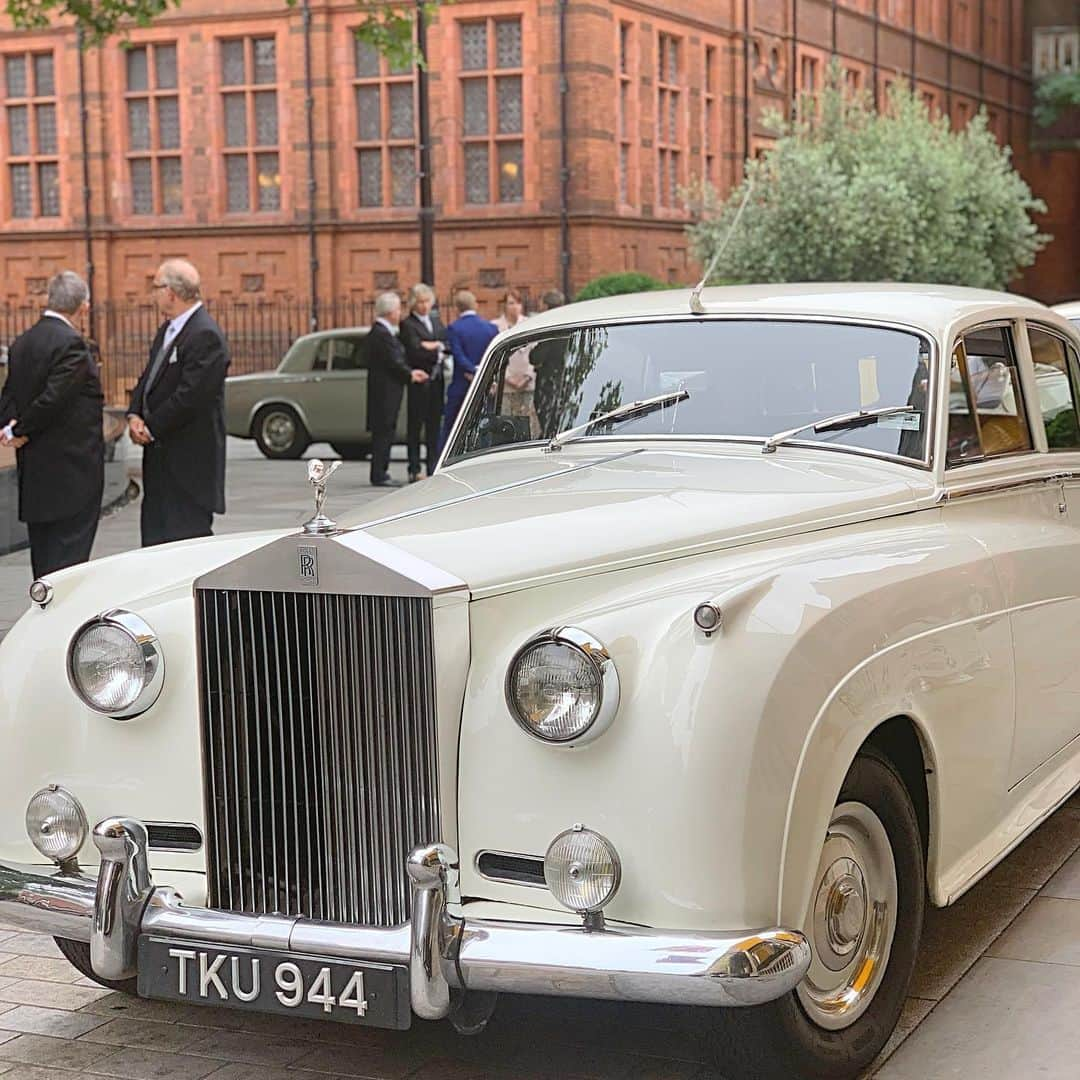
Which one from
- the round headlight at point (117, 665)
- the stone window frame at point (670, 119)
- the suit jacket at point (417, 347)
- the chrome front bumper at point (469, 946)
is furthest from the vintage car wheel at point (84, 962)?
the stone window frame at point (670, 119)

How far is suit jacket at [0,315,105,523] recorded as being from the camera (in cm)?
868

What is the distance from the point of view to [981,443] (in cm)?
515

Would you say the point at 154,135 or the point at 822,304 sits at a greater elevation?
the point at 154,135

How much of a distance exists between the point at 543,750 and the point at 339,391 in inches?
716

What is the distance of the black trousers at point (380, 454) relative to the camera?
1725 centimetres

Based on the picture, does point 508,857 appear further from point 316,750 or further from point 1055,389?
point 1055,389

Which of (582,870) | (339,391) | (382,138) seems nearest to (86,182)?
(382,138)

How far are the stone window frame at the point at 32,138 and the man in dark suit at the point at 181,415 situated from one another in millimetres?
25078

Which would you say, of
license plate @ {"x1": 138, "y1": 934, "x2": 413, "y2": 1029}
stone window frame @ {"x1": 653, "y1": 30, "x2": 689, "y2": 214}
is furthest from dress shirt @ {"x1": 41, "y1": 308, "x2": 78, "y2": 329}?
stone window frame @ {"x1": 653, "y1": 30, "x2": 689, "y2": 214}

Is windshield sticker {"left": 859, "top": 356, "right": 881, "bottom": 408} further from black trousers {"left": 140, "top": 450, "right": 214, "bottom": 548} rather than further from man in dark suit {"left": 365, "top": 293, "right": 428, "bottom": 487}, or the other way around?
man in dark suit {"left": 365, "top": 293, "right": 428, "bottom": 487}

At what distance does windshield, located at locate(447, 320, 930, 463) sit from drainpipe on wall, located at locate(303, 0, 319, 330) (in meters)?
25.3

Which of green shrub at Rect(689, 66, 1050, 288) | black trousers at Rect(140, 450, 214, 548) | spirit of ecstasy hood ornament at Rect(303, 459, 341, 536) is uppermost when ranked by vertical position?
green shrub at Rect(689, 66, 1050, 288)

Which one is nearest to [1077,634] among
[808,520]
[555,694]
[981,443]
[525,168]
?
[981,443]

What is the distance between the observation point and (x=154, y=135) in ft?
104
